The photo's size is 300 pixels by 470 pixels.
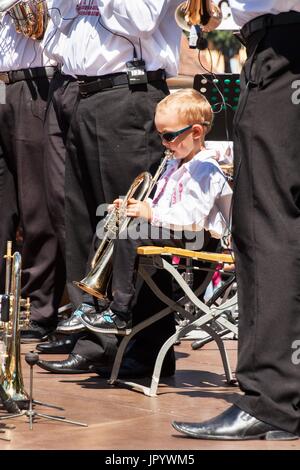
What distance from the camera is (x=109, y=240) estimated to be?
5.59m

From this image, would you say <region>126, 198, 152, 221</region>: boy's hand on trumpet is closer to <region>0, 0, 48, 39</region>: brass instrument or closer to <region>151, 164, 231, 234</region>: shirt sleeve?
<region>151, 164, 231, 234</region>: shirt sleeve

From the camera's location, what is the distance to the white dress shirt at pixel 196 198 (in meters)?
5.35

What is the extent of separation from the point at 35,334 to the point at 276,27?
3.79 meters

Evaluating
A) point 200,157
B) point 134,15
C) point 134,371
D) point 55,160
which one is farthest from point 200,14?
point 55,160

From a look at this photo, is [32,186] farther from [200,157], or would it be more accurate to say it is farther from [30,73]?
[200,157]

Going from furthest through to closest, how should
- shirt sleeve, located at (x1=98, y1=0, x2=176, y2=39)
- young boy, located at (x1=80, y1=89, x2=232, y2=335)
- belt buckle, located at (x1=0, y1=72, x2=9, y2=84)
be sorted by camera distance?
belt buckle, located at (x1=0, y1=72, x2=9, y2=84) < shirt sleeve, located at (x1=98, y1=0, x2=176, y2=39) < young boy, located at (x1=80, y1=89, x2=232, y2=335)

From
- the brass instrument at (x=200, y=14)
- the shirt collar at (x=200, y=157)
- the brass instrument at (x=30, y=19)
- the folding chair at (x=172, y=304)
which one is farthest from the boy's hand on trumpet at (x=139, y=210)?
the brass instrument at (x=30, y=19)

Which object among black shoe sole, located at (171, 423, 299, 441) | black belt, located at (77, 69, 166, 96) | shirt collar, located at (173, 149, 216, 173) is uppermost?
black belt, located at (77, 69, 166, 96)

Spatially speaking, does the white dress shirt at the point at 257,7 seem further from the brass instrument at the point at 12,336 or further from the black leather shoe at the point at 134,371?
Result: the black leather shoe at the point at 134,371

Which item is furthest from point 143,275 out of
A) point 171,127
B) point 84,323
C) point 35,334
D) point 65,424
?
point 35,334

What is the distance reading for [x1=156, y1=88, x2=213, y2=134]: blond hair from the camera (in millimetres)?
5527

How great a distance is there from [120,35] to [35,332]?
2339mm

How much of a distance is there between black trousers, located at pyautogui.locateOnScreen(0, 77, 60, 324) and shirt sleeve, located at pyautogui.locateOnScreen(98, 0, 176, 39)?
5.58 ft

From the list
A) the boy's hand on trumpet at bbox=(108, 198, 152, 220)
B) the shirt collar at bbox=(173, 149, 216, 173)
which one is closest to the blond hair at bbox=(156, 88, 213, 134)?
the shirt collar at bbox=(173, 149, 216, 173)
